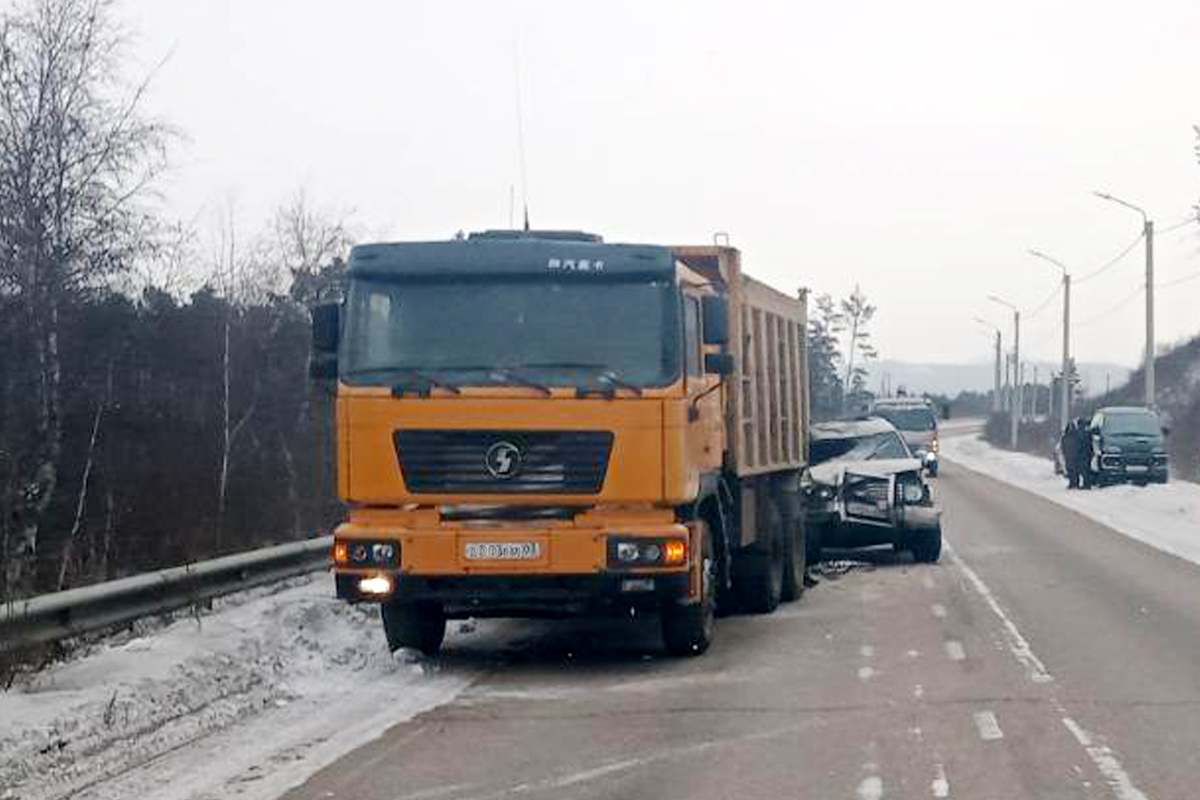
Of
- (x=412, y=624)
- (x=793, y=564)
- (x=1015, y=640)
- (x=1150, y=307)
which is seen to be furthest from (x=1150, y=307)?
(x=412, y=624)

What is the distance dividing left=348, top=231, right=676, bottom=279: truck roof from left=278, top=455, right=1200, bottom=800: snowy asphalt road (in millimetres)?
2817

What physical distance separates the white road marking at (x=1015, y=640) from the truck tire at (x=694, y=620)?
2310mm

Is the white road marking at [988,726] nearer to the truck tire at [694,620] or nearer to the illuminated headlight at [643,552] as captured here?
the illuminated headlight at [643,552]

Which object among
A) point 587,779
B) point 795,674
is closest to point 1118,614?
point 795,674

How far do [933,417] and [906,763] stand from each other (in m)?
43.9

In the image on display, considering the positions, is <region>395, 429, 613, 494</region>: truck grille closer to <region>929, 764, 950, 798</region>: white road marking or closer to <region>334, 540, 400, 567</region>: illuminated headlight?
<region>334, 540, 400, 567</region>: illuminated headlight

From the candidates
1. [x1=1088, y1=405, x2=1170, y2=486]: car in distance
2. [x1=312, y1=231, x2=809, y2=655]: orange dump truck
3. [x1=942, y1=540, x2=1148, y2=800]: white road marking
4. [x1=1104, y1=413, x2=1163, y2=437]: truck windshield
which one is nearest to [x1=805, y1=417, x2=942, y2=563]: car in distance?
[x1=942, y1=540, x2=1148, y2=800]: white road marking

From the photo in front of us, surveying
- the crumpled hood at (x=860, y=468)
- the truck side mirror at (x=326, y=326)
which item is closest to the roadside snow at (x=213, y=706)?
the truck side mirror at (x=326, y=326)

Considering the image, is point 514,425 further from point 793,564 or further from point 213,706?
point 793,564

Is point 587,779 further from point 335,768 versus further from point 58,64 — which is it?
point 58,64

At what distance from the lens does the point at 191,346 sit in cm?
3959

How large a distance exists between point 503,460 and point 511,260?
4.55ft

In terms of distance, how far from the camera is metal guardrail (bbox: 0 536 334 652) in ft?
37.4

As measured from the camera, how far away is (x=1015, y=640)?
14.6 m
